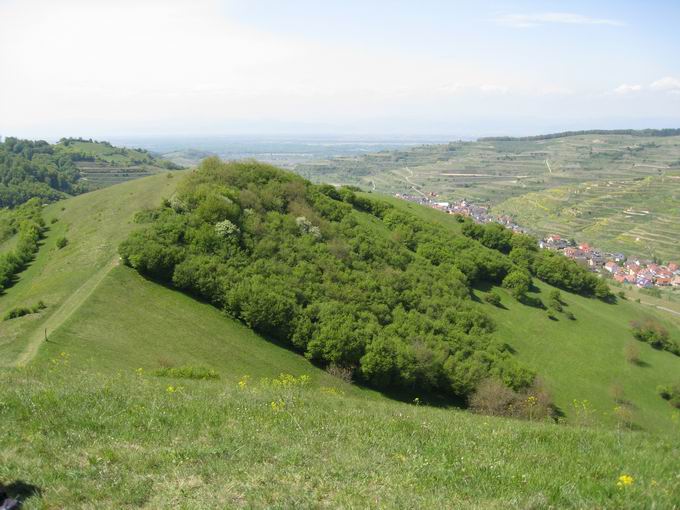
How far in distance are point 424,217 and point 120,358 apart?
204 ft

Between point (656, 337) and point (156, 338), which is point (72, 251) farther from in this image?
point (656, 337)

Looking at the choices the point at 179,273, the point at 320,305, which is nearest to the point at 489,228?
the point at 320,305

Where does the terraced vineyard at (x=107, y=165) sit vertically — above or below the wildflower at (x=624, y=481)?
above

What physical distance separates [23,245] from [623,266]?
131m

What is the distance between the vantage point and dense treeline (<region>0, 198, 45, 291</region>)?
4195 cm

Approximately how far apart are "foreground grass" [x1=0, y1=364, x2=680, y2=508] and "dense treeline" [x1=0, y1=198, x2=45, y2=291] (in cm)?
3837

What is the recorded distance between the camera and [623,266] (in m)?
117

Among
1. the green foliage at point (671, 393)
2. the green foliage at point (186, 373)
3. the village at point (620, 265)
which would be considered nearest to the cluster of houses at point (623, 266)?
the village at point (620, 265)

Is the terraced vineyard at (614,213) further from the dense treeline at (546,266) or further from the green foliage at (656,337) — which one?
the green foliage at (656,337)

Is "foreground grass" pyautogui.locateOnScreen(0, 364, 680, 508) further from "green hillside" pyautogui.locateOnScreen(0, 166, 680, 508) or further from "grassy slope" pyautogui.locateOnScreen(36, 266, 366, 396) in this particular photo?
"grassy slope" pyautogui.locateOnScreen(36, 266, 366, 396)

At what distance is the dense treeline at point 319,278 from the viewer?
108ft

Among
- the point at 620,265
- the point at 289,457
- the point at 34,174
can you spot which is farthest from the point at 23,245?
the point at 620,265

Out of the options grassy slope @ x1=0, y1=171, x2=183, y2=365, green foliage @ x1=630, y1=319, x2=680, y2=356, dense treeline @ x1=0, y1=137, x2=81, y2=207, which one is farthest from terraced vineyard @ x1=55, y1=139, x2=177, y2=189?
green foliage @ x1=630, y1=319, x2=680, y2=356

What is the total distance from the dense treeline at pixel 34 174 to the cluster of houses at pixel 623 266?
13781 centimetres
